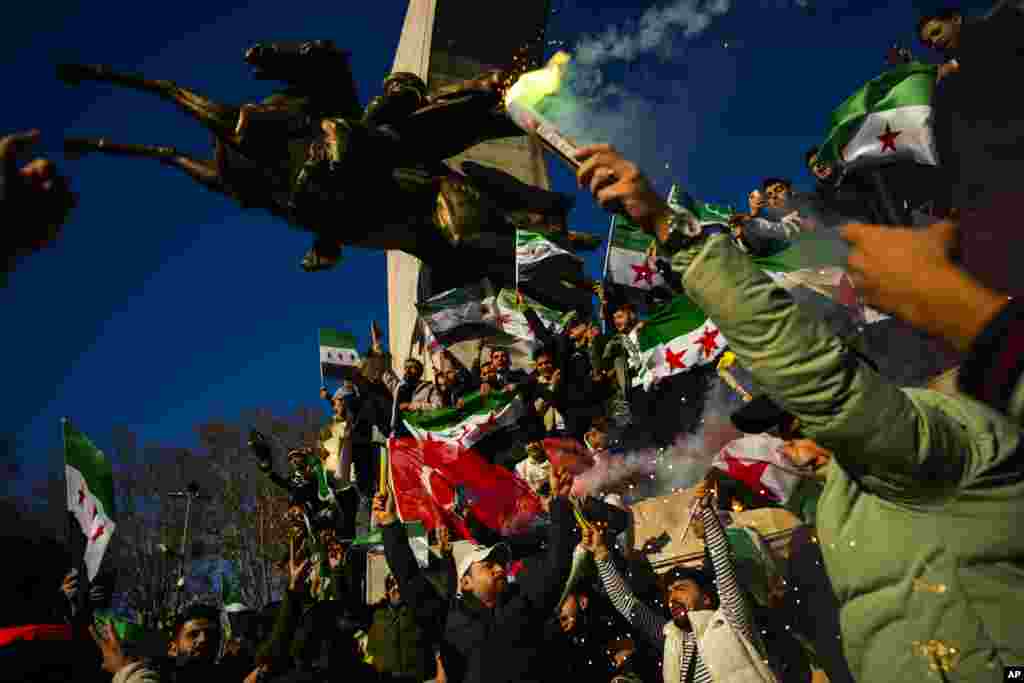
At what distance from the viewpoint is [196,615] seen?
13.0 feet

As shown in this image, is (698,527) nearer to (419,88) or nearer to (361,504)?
(419,88)

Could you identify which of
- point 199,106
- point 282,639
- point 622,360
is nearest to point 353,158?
point 199,106

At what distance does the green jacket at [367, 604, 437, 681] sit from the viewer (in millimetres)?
4809

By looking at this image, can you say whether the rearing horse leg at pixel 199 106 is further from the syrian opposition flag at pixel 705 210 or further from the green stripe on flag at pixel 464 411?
the syrian opposition flag at pixel 705 210

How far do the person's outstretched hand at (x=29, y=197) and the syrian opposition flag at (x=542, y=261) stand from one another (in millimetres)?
6504

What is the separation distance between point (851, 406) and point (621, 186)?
0.68 m

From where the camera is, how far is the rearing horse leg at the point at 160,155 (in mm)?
7473

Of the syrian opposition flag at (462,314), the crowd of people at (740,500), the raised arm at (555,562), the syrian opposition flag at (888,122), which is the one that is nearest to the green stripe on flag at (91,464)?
the crowd of people at (740,500)

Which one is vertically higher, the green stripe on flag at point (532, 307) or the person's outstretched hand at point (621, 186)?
the green stripe on flag at point (532, 307)

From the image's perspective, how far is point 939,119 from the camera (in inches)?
196

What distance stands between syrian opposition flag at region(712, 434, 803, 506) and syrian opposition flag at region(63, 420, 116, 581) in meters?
3.61

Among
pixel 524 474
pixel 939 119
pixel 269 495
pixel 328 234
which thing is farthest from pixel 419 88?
pixel 269 495

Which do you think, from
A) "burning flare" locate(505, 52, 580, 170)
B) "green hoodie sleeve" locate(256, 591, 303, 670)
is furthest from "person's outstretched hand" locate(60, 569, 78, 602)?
"burning flare" locate(505, 52, 580, 170)

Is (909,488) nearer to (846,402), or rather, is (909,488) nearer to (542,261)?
(846,402)
